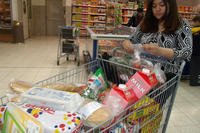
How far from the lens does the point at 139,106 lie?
1.06 m

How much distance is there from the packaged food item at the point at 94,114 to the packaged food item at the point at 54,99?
0.03 metres

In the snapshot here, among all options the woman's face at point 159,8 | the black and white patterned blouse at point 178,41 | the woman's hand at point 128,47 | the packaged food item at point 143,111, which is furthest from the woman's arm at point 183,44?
the packaged food item at point 143,111

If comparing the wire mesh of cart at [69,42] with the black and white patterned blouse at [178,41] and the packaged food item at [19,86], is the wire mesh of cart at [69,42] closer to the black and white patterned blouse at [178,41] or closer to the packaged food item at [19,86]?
the black and white patterned blouse at [178,41]

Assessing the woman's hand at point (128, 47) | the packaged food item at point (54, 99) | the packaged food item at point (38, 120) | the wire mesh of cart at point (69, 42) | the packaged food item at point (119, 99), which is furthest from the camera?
the wire mesh of cart at point (69, 42)

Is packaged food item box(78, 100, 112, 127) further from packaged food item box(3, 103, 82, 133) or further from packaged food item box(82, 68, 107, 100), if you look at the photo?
packaged food item box(82, 68, 107, 100)

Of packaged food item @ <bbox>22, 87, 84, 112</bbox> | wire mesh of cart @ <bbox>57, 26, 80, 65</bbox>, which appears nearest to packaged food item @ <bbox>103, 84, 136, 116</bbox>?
packaged food item @ <bbox>22, 87, 84, 112</bbox>

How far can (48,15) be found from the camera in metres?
10.3

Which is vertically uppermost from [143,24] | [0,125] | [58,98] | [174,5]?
[174,5]

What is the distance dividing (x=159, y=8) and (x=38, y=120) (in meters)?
1.11

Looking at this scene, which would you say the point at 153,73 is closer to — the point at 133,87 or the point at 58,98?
the point at 133,87

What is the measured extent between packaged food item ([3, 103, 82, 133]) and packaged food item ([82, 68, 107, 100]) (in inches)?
12.3

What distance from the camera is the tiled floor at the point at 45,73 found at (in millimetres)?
2824

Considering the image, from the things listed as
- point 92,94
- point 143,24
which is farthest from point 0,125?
point 143,24

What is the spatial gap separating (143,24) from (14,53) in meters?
5.28
